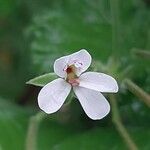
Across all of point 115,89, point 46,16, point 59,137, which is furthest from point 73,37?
Answer: point 115,89

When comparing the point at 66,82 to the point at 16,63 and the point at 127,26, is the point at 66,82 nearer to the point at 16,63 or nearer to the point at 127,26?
the point at 127,26

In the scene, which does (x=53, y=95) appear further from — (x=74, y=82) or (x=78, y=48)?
(x=78, y=48)

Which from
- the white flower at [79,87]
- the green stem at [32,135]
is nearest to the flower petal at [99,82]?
the white flower at [79,87]

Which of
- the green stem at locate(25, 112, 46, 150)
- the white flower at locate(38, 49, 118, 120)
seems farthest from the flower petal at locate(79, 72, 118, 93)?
the green stem at locate(25, 112, 46, 150)

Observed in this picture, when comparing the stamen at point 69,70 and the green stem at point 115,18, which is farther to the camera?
the green stem at point 115,18

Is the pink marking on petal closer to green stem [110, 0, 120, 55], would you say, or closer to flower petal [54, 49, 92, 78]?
flower petal [54, 49, 92, 78]

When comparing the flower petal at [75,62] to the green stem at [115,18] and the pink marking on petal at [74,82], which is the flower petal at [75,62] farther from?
the green stem at [115,18]

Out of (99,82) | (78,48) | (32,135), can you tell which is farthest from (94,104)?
(78,48)
